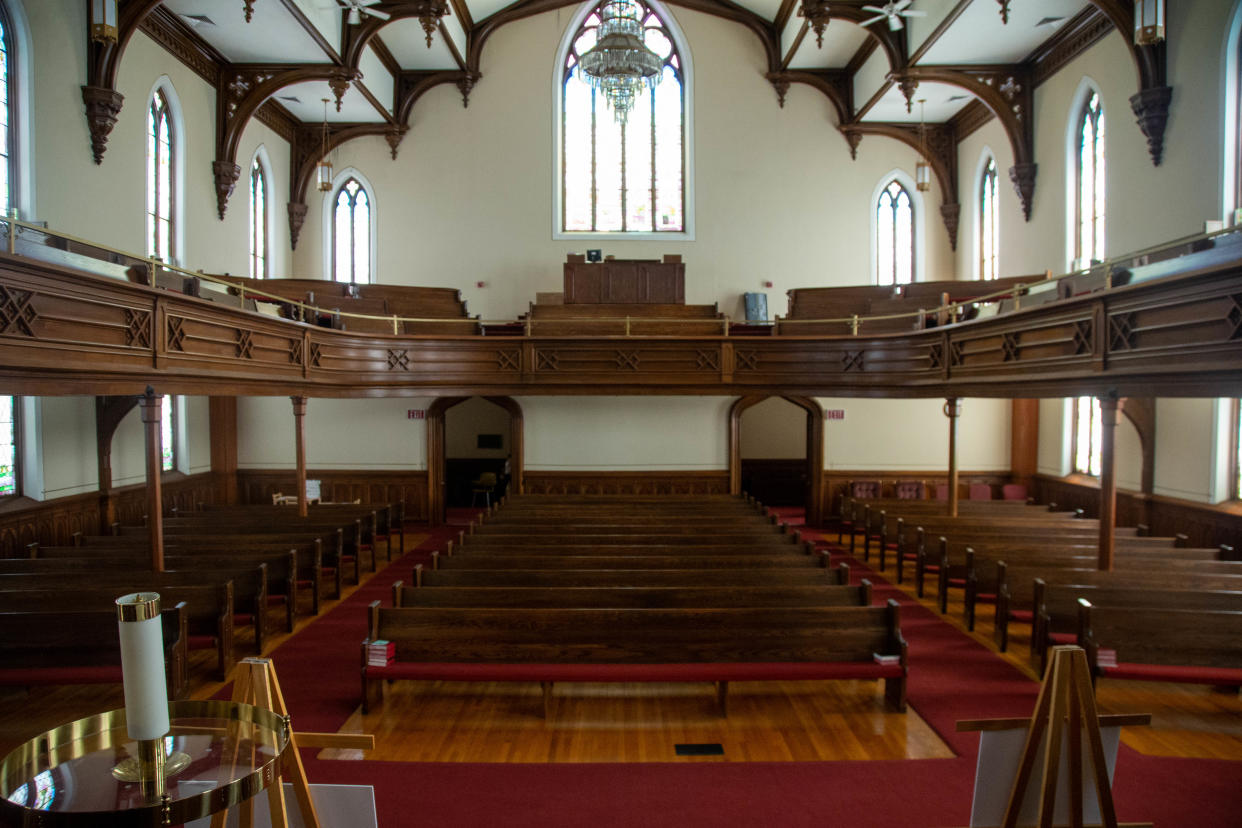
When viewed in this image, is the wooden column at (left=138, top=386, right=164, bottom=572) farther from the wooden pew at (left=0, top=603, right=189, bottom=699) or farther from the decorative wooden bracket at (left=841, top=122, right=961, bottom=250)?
the decorative wooden bracket at (left=841, top=122, right=961, bottom=250)

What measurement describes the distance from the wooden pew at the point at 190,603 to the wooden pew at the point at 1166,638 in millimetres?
7572

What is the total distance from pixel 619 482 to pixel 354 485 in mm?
5743

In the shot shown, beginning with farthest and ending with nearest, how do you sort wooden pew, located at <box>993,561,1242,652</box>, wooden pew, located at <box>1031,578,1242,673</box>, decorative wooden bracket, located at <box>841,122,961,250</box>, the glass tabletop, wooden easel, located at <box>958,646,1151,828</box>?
decorative wooden bracket, located at <box>841,122,961,250</box>, wooden pew, located at <box>993,561,1242,652</box>, wooden pew, located at <box>1031,578,1242,673</box>, wooden easel, located at <box>958,646,1151,828</box>, the glass tabletop

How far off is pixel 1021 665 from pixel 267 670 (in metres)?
7.53

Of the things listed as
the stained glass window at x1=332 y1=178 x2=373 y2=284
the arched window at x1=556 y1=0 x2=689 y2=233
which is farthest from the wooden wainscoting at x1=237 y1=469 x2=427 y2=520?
the arched window at x1=556 y1=0 x2=689 y2=233

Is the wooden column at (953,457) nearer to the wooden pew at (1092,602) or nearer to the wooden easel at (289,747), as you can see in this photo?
the wooden pew at (1092,602)


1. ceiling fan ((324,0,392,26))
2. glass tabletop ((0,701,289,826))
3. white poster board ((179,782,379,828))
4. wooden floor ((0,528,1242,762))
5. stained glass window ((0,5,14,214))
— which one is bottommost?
wooden floor ((0,528,1242,762))

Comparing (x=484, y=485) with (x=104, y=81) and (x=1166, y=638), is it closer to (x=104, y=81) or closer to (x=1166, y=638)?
(x=104, y=81)

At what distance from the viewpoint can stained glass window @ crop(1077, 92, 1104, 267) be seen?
12977mm

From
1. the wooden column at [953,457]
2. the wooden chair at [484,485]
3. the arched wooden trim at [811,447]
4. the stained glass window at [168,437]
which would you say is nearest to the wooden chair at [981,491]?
the arched wooden trim at [811,447]

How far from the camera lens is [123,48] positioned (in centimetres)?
1127

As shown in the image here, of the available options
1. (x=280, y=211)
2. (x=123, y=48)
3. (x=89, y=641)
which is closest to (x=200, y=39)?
(x=123, y=48)

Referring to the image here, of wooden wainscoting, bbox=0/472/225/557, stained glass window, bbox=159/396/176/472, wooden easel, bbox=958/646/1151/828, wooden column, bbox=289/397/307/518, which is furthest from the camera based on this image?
stained glass window, bbox=159/396/176/472

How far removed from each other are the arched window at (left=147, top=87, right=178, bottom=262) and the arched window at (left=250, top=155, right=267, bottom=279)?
9.44ft
